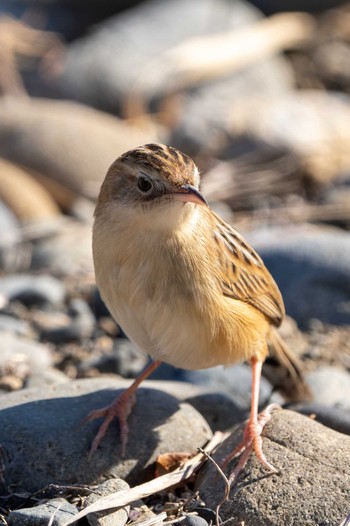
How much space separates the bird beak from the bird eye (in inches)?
7.8

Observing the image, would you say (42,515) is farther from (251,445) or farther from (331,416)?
(331,416)

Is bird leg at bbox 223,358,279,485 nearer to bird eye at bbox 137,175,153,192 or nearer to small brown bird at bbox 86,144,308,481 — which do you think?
small brown bird at bbox 86,144,308,481

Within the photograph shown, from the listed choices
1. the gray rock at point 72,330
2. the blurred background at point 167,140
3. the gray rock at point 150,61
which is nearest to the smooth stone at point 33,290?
the blurred background at point 167,140

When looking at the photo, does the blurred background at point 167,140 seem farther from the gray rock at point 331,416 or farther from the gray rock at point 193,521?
the gray rock at point 193,521

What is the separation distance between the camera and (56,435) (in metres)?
5.17

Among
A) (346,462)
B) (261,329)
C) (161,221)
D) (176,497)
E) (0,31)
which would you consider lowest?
(176,497)

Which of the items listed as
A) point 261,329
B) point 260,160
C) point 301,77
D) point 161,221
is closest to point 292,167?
point 260,160

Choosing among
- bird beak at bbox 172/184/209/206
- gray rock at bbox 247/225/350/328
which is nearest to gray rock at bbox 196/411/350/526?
bird beak at bbox 172/184/209/206

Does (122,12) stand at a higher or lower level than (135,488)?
higher

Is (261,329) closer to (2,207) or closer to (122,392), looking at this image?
(122,392)

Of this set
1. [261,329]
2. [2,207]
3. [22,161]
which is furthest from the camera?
[22,161]

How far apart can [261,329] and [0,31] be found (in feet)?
34.1

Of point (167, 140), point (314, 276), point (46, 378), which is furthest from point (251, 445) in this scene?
point (167, 140)

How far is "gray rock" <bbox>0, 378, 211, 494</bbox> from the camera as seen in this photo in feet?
16.5
